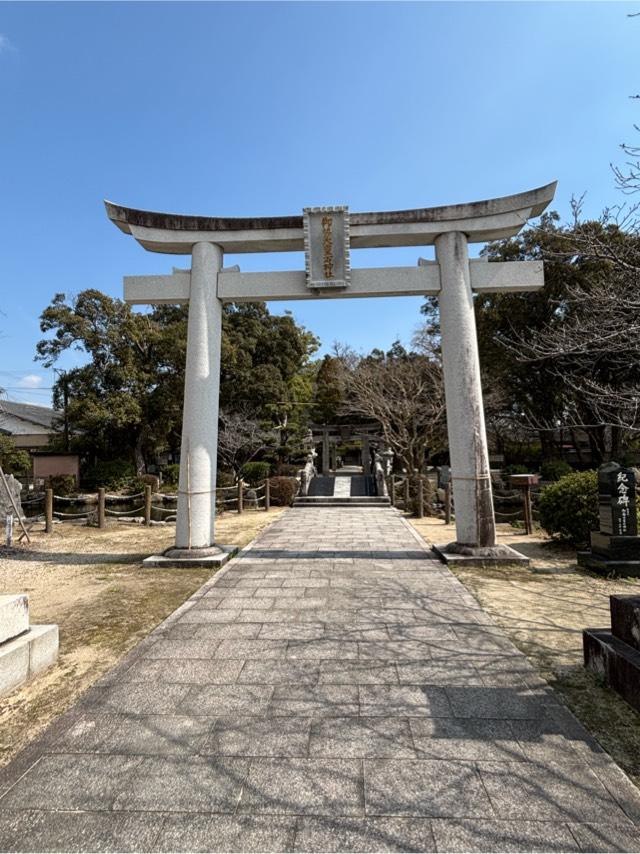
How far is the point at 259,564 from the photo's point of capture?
712 centimetres

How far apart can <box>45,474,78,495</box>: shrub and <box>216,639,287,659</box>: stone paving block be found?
59.8 feet

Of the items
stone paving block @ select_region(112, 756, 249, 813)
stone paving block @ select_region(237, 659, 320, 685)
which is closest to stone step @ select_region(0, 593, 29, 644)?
stone paving block @ select_region(112, 756, 249, 813)

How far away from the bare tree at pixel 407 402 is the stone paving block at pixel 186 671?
1397 cm

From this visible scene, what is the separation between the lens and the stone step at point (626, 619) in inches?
121

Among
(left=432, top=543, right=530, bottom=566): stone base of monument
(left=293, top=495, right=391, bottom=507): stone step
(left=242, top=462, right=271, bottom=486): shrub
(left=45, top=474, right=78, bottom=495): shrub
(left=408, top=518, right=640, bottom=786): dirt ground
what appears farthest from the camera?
(left=242, top=462, right=271, bottom=486): shrub

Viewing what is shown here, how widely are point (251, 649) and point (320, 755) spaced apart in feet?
5.15

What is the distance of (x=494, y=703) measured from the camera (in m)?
2.98

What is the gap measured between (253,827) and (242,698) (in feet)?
3.71

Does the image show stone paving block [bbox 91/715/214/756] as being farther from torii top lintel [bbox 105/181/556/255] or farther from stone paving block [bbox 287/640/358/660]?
torii top lintel [bbox 105/181/556/255]

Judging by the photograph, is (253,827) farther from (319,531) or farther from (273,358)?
(273,358)

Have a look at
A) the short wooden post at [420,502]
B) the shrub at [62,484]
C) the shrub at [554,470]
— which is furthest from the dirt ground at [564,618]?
the shrub at [62,484]

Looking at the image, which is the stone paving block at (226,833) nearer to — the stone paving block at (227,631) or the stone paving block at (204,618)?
the stone paving block at (227,631)

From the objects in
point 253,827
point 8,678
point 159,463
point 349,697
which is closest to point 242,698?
point 349,697

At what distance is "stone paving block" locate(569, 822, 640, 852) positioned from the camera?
1858mm
